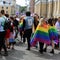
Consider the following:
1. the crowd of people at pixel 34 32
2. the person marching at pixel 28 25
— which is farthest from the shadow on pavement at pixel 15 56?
the person marching at pixel 28 25

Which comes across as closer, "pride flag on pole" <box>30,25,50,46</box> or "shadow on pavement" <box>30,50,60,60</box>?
"shadow on pavement" <box>30,50,60,60</box>

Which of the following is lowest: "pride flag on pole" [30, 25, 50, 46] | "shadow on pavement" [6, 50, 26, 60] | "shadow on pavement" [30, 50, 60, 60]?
"shadow on pavement" [30, 50, 60, 60]

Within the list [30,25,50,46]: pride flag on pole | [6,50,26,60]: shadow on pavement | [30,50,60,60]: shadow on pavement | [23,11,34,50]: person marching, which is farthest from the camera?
[23,11,34,50]: person marching

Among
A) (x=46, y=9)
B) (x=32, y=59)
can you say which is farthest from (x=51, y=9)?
(x=32, y=59)

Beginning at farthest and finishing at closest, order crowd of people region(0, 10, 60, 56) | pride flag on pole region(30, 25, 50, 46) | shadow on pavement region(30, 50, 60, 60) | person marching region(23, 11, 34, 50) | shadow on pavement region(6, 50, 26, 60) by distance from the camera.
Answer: person marching region(23, 11, 34, 50) → pride flag on pole region(30, 25, 50, 46) → crowd of people region(0, 10, 60, 56) → shadow on pavement region(30, 50, 60, 60) → shadow on pavement region(6, 50, 26, 60)

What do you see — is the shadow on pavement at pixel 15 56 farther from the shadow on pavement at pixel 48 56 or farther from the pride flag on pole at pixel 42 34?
the pride flag on pole at pixel 42 34

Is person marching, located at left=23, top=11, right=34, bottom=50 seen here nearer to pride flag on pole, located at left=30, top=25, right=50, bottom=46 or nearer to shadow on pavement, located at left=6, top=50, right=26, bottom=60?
pride flag on pole, located at left=30, top=25, right=50, bottom=46

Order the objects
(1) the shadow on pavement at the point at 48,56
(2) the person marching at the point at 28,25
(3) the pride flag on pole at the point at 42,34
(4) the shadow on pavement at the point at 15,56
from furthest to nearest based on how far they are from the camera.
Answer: (2) the person marching at the point at 28,25
(3) the pride flag on pole at the point at 42,34
(1) the shadow on pavement at the point at 48,56
(4) the shadow on pavement at the point at 15,56

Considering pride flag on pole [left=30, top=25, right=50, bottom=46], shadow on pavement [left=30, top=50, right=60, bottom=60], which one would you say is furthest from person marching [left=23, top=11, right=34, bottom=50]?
shadow on pavement [left=30, top=50, right=60, bottom=60]

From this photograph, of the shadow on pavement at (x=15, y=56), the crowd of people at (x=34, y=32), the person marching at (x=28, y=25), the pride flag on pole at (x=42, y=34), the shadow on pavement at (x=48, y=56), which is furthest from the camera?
the person marching at (x=28, y=25)

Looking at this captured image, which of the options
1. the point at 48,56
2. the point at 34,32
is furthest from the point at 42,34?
the point at 48,56

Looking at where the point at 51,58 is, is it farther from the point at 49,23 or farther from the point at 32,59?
the point at 49,23

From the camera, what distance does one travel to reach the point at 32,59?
1262 cm

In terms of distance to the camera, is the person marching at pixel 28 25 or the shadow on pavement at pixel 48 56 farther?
the person marching at pixel 28 25
